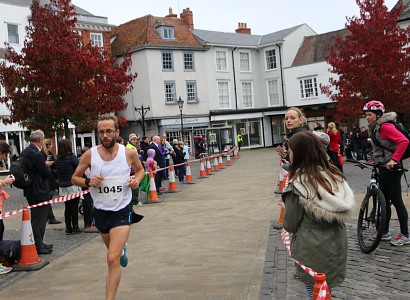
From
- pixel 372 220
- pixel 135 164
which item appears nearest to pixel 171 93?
pixel 372 220

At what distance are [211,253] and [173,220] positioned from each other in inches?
122

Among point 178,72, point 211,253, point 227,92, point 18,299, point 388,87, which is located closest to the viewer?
point 18,299

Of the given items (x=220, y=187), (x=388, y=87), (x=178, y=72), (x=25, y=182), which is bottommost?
(x=220, y=187)

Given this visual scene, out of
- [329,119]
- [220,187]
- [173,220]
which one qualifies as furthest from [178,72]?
[173,220]

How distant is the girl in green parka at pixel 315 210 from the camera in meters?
3.49

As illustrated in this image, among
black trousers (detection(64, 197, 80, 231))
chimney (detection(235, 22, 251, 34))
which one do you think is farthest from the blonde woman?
chimney (detection(235, 22, 251, 34))

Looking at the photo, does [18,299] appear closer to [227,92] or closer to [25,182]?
[25,182]

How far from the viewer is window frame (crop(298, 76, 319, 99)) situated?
42.5 meters

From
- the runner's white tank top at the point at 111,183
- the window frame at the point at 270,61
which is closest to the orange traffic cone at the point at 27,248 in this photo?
the runner's white tank top at the point at 111,183

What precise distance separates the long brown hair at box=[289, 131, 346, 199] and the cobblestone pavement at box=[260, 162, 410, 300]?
5.64 ft

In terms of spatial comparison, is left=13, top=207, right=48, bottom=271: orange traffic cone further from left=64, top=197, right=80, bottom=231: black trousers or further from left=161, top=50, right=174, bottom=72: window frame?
left=161, top=50, right=174, bottom=72: window frame

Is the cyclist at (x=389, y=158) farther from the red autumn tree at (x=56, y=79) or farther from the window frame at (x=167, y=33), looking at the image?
the window frame at (x=167, y=33)

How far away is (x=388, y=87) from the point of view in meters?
25.2

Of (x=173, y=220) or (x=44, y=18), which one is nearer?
(x=173, y=220)
